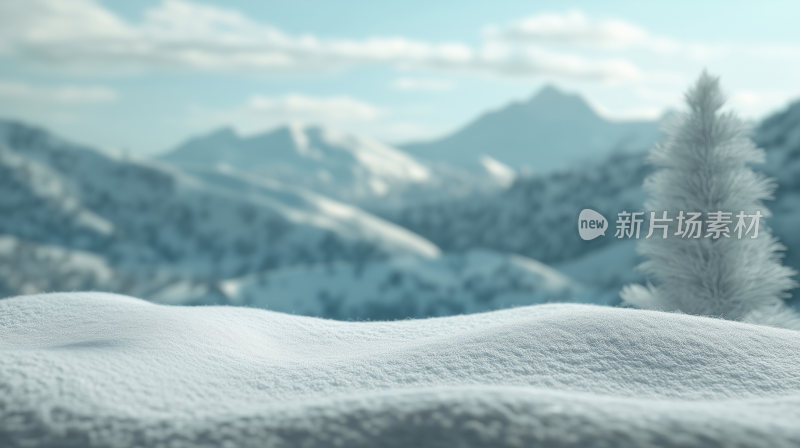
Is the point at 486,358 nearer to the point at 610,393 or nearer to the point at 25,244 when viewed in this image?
the point at 610,393

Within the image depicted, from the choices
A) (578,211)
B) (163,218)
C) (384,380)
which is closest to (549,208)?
(578,211)

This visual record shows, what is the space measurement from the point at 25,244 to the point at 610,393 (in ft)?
321

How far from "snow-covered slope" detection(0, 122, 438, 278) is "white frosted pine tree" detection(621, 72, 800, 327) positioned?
99.3 metres

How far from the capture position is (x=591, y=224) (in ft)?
23.6

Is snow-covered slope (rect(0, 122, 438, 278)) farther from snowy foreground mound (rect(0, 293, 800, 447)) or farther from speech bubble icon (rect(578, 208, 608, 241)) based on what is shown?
snowy foreground mound (rect(0, 293, 800, 447))

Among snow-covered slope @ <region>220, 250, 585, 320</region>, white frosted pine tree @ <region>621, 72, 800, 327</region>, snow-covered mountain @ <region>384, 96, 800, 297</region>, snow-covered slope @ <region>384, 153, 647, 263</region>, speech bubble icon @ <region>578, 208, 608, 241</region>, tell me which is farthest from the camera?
snow-covered slope @ <region>384, 153, 647, 263</region>

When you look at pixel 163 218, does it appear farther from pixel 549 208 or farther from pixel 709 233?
pixel 709 233

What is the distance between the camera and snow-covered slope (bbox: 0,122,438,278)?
11662 cm

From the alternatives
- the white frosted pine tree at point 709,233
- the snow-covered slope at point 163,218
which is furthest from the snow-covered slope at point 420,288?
the snow-covered slope at point 163,218

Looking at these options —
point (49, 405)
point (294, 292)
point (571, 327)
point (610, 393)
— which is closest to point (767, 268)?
point (571, 327)

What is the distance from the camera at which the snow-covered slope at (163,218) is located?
117 meters

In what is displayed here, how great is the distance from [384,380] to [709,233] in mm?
4528

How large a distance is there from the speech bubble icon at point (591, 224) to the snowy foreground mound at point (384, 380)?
2.94 metres

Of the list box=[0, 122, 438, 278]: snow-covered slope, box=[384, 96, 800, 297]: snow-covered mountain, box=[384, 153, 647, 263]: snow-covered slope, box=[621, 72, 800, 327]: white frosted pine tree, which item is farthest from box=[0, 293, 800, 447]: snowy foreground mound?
box=[0, 122, 438, 278]: snow-covered slope
